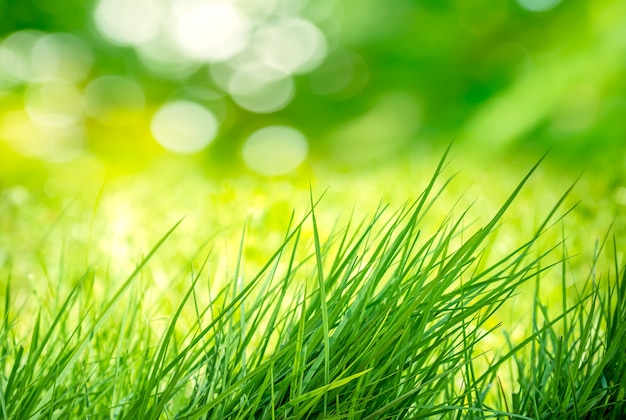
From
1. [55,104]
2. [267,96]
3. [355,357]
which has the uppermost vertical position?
[267,96]

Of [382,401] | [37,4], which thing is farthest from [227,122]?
[382,401]

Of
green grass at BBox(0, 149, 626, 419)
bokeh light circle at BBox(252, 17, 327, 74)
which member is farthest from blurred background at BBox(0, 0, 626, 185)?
green grass at BBox(0, 149, 626, 419)

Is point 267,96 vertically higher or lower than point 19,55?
higher

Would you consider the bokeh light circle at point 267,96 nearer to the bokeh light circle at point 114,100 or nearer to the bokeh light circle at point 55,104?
the bokeh light circle at point 114,100

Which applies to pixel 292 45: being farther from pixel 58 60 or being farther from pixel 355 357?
pixel 355 357

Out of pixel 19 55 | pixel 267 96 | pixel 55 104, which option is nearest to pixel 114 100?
pixel 55 104

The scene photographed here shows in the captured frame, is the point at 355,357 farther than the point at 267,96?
No

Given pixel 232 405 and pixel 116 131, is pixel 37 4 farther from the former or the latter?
Answer: pixel 232 405

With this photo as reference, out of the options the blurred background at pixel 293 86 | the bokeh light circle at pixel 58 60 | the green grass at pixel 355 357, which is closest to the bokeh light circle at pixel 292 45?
the blurred background at pixel 293 86

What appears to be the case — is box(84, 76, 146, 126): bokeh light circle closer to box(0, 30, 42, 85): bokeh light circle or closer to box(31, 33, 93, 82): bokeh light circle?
box(31, 33, 93, 82): bokeh light circle
